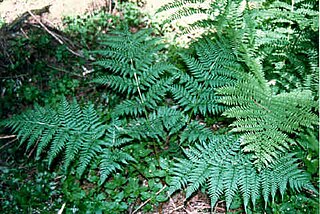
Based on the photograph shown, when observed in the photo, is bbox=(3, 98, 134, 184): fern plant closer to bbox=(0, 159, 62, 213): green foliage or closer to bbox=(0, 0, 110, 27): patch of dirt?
bbox=(0, 159, 62, 213): green foliage

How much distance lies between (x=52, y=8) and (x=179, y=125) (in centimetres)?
201

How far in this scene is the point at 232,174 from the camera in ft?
9.07

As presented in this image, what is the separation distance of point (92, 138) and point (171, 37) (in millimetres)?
1482

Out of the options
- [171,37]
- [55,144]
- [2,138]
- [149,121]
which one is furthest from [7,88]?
[171,37]

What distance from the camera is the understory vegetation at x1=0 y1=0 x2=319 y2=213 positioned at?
8.96 feet

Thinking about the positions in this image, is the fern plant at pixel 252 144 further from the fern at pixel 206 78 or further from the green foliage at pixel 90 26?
the green foliage at pixel 90 26

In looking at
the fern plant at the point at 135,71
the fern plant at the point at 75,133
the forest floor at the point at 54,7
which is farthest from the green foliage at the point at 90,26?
the fern plant at the point at 75,133

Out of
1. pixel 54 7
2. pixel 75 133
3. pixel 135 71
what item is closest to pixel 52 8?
pixel 54 7

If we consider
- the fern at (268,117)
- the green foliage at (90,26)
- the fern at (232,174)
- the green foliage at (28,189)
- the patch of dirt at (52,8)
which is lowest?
the green foliage at (28,189)

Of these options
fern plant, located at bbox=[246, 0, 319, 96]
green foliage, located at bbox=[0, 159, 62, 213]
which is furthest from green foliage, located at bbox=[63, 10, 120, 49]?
fern plant, located at bbox=[246, 0, 319, 96]

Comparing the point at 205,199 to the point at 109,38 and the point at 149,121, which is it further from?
the point at 109,38

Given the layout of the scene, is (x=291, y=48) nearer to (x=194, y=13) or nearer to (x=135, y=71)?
(x=194, y=13)

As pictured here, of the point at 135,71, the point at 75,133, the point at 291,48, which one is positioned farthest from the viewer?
the point at 135,71

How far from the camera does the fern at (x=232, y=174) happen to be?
2660 mm
